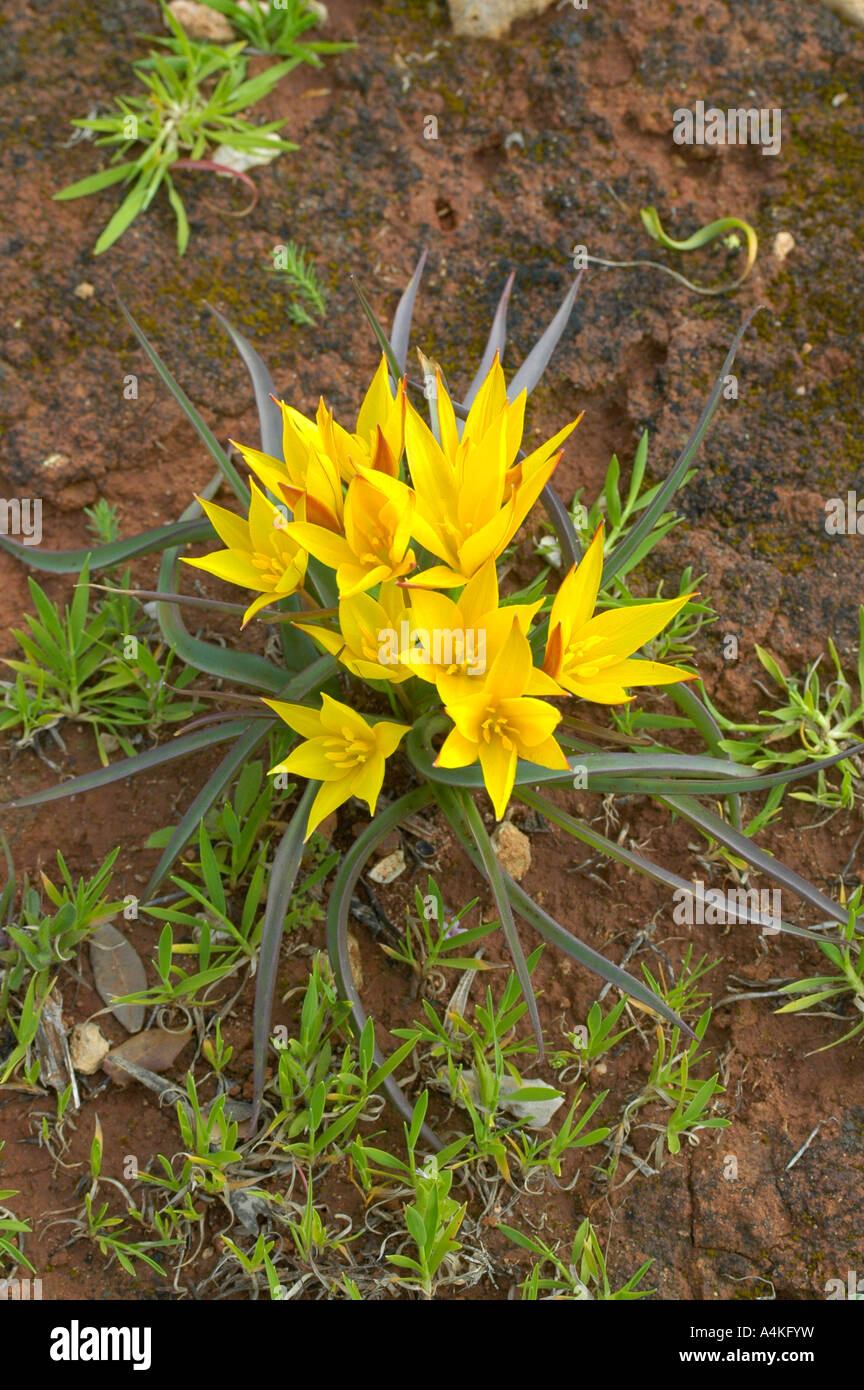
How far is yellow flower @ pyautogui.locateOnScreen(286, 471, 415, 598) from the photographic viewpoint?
153cm

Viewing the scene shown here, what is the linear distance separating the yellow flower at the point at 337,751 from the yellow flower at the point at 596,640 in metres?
0.30

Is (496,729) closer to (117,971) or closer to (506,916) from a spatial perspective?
(506,916)

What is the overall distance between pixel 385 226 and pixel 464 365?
521 mm

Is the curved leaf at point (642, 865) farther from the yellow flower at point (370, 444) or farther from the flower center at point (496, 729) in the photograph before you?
the yellow flower at point (370, 444)

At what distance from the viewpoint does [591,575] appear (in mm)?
1632

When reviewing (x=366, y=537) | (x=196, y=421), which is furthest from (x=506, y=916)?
(x=196, y=421)

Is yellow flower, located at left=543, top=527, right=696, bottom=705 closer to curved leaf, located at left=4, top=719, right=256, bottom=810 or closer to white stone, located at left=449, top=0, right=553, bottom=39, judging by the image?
curved leaf, located at left=4, top=719, right=256, bottom=810

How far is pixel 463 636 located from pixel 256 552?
A: 42cm

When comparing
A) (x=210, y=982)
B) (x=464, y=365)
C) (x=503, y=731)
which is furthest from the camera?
(x=464, y=365)

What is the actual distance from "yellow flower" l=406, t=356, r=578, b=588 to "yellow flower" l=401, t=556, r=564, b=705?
37 mm

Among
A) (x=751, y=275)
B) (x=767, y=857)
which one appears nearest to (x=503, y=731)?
(x=767, y=857)

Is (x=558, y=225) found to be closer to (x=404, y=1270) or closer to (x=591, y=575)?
(x=591, y=575)
